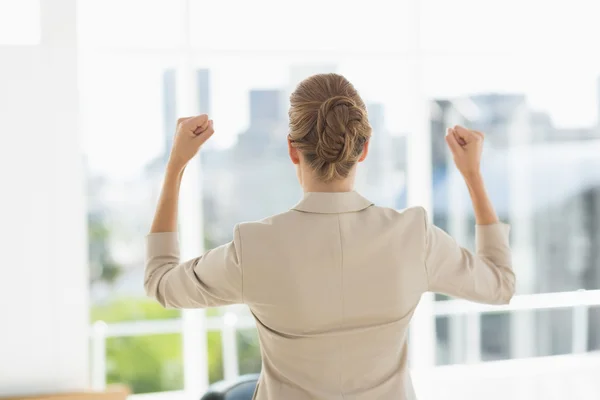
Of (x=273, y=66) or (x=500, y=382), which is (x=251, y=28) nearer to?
(x=273, y=66)

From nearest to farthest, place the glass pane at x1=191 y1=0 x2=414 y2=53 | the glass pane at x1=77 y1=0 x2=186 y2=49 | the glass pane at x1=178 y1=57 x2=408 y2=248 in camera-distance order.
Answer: the glass pane at x1=77 y1=0 x2=186 y2=49 → the glass pane at x1=191 y1=0 x2=414 y2=53 → the glass pane at x1=178 y1=57 x2=408 y2=248

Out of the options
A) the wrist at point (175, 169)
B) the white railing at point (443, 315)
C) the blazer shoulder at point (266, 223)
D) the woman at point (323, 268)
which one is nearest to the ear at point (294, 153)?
the woman at point (323, 268)

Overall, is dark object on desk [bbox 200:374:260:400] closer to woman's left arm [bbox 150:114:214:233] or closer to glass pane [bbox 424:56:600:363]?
woman's left arm [bbox 150:114:214:233]

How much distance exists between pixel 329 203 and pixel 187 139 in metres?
0.32

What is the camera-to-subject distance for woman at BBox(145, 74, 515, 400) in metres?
1.23

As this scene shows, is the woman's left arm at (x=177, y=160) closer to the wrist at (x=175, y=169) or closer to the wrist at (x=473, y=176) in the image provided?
the wrist at (x=175, y=169)

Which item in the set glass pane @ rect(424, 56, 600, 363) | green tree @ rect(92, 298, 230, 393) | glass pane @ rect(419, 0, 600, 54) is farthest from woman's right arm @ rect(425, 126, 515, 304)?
green tree @ rect(92, 298, 230, 393)

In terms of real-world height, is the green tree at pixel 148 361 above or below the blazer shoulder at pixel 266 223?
below

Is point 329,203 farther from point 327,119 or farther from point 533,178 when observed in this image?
point 533,178

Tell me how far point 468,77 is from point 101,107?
1.98 meters

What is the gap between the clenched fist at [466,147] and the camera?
1503 mm

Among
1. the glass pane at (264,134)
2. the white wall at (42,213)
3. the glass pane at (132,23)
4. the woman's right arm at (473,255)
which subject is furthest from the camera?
the glass pane at (264,134)

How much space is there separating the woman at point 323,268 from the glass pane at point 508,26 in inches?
90.5

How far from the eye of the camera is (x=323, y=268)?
1245 mm
